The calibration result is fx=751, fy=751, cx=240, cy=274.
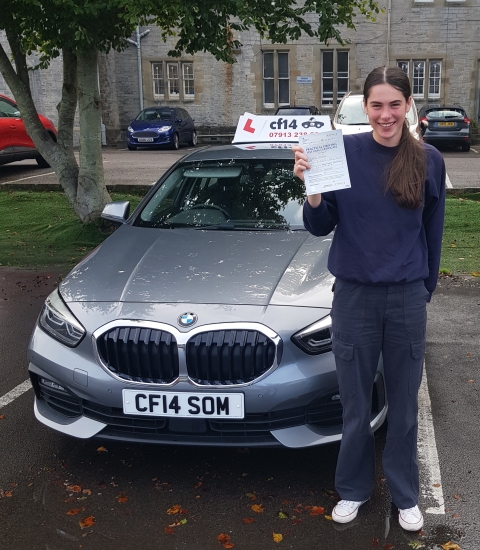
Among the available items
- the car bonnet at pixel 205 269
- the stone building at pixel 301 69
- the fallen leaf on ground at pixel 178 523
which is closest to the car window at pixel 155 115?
the stone building at pixel 301 69

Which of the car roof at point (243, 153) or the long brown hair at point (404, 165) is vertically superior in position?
the long brown hair at point (404, 165)

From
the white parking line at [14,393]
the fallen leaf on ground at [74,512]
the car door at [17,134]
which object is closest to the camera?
the fallen leaf on ground at [74,512]

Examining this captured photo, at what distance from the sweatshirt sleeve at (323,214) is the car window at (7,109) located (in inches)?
565

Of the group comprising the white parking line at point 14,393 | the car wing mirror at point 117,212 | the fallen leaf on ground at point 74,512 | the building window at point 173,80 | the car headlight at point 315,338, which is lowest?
the white parking line at point 14,393

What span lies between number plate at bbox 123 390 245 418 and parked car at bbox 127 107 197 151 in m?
22.8

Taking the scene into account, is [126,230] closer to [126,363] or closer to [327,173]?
[126,363]

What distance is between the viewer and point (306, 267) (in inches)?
173

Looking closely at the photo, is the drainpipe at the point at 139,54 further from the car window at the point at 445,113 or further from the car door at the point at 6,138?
the car door at the point at 6,138

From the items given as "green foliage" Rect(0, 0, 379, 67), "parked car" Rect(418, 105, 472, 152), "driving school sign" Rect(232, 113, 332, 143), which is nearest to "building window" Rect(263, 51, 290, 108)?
"parked car" Rect(418, 105, 472, 152)

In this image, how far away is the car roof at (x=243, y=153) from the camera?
5.72 metres

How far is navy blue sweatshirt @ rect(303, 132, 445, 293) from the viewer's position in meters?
3.15

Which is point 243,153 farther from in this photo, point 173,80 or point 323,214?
point 173,80

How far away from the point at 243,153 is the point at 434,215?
278cm

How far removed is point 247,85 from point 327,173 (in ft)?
99.0
